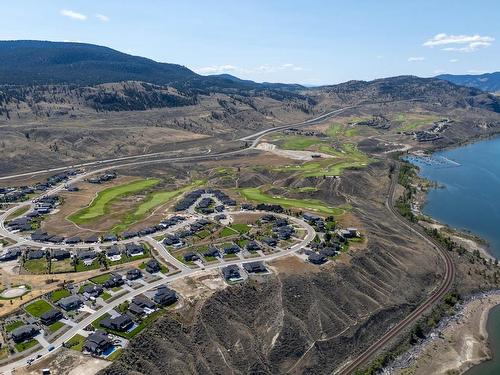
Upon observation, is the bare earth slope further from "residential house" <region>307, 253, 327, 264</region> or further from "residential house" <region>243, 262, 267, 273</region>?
"residential house" <region>243, 262, 267, 273</region>

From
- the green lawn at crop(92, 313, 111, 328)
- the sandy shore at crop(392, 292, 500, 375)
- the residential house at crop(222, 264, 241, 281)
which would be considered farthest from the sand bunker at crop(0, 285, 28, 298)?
the sandy shore at crop(392, 292, 500, 375)

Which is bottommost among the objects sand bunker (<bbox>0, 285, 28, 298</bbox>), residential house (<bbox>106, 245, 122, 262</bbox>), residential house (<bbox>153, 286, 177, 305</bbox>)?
sand bunker (<bbox>0, 285, 28, 298</bbox>)

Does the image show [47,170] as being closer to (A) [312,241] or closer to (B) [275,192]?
(B) [275,192]

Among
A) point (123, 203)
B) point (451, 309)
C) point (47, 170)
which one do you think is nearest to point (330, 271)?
point (451, 309)

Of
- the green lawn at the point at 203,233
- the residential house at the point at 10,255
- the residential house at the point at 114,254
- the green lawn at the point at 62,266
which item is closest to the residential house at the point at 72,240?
the green lawn at the point at 62,266

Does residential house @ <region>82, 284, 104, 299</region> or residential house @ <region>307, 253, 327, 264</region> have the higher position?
residential house @ <region>307, 253, 327, 264</region>

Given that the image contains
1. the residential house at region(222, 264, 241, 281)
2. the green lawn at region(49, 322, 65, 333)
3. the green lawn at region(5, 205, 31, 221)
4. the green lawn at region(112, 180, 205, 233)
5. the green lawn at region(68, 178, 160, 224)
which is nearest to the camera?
the green lawn at region(49, 322, 65, 333)

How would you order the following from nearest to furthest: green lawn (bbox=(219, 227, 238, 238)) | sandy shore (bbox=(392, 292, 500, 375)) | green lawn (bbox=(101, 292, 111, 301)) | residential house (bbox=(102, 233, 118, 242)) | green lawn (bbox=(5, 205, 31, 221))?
sandy shore (bbox=(392, 292, 500, 375)) → green lawn (bbox=(101, 292, 111, 301)) → residential house (bbox=(102, 233, 118, 242)) → green lawn (bbox=(219, 227, 238, 238)) → green lawn (bbox=(5, 205, 31, 221))

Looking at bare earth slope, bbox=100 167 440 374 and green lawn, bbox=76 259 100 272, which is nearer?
bare earth slope, bbox=100 167 440 374
